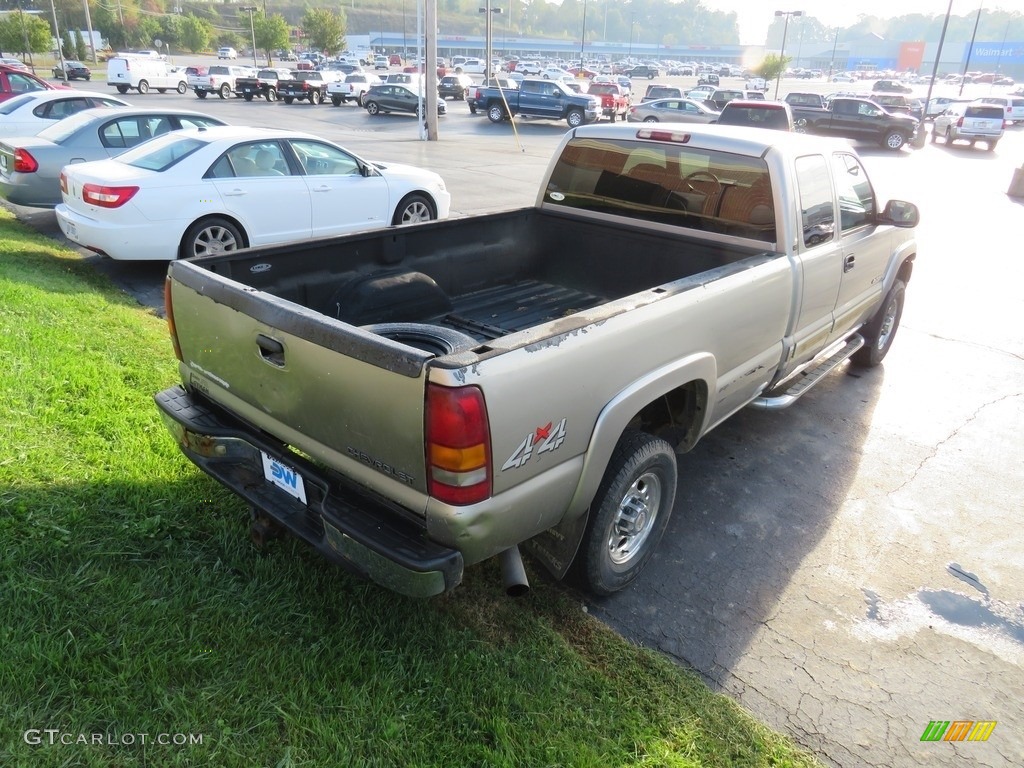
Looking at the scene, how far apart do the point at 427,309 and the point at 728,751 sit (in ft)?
8.64

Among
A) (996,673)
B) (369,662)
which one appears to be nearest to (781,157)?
(996,673)

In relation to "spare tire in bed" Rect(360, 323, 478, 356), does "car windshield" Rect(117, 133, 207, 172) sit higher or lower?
higher

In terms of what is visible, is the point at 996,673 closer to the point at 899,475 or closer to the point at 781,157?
the point at 899,475

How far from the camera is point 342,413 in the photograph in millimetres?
2525

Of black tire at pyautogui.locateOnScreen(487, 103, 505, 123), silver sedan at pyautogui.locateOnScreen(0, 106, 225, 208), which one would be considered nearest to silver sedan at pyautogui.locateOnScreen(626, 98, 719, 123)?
black tire at pyautogui.locateOnScreen(487, 103, 505, 123)

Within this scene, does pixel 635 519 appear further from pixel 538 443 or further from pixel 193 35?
pixel 193 35

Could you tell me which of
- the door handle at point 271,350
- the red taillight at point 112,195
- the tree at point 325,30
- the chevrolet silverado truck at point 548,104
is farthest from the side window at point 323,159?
the tree at point 325,30

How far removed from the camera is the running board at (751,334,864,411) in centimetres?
418

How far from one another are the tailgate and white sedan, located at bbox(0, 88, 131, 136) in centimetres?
1027

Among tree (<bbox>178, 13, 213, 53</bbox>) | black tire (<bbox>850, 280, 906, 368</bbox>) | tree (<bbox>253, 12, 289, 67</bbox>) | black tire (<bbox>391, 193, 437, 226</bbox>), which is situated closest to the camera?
black tire (<bbox>850, 280, 906, 368</bbox>)

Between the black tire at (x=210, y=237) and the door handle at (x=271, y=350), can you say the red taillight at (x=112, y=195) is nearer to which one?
the black tire at (x=210, y=237)

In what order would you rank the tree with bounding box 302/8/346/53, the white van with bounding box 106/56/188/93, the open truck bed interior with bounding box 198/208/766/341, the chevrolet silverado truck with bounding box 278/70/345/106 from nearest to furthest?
the open truck bed interior with bounding box 198/208/766/341
the white van with bounding box 106/56/188/93
the chevrolet silverado truck with bounding box 278/70/345/106
the tree with bounding box 302/8/346/53

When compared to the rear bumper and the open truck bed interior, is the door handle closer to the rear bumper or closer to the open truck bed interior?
the rear bumper

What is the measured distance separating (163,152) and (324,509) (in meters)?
6.35
